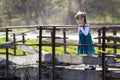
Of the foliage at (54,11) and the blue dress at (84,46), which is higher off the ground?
the foliage at (54,11)

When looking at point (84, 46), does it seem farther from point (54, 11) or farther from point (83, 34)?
point (54, 11)

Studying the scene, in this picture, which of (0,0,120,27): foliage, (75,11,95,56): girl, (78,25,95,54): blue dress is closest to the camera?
(75,11,95,56): girl

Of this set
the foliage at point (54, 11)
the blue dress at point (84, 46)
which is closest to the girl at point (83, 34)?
the blue dress at point (84, 46)

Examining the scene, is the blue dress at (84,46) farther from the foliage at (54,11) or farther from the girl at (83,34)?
the foliage at (54,11)

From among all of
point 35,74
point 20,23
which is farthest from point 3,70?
point 20,23

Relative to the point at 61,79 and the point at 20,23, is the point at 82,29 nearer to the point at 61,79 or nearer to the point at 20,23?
the point at 61,79

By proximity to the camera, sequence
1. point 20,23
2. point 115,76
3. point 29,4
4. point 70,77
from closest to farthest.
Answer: point 115,76
point 70,77
point 29,4
point 20,23

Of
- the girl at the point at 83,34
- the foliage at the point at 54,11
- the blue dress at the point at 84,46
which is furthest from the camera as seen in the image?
the foliage at the point at 54,11

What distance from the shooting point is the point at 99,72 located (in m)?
8.91

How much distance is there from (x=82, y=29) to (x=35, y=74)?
1.73 metres

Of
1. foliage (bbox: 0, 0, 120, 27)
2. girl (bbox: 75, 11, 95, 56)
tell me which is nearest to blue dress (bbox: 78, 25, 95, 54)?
girl (bbox: 75, 11, 95, 56)

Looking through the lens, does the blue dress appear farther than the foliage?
No

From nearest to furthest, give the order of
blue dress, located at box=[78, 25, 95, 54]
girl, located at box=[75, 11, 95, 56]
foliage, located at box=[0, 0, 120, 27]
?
girl, located at box=[75, 11, 95, 56]
blue dress, located at box=[78, 25, 95, 54]
foliage, located at box=[0, 0, 120, 27]

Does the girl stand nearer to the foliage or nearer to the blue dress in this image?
the blue dress
